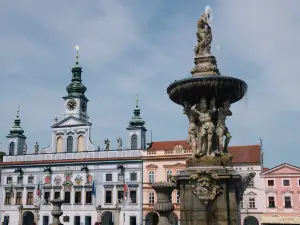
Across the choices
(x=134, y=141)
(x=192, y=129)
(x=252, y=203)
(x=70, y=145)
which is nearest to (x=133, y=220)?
(x=134, y=141)

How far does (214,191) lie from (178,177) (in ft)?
3.48

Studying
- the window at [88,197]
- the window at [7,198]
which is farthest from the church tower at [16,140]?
the window at [88,197]

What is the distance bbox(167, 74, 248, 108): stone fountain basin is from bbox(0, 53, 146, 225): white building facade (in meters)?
32.1

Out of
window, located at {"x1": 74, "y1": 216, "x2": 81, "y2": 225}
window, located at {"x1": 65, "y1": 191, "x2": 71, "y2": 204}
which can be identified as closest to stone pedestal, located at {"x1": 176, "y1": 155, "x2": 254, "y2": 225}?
window, located at {"x1": 74, "y1": 216, "x2": 81, "y2": 225}

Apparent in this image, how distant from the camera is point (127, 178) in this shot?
4331cm

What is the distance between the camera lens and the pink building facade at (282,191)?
3962 cm

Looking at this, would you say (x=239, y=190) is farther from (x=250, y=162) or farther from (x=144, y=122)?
(x=144, y=122)

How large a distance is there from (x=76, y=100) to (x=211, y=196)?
40370 millimetres

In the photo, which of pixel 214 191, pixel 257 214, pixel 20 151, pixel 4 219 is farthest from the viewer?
pixel 20 151

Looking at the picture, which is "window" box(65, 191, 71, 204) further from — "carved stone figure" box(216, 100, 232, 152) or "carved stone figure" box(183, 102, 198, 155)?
"carved stone figure" box(216, 100, 232, 152)

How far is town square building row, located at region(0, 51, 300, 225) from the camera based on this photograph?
40.7 m

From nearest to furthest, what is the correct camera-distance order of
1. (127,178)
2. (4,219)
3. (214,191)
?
(214,191)
(127,178)
(4,219)

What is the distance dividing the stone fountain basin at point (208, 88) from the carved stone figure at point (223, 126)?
29cm

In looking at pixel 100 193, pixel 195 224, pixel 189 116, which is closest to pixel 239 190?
pixel 195 224
